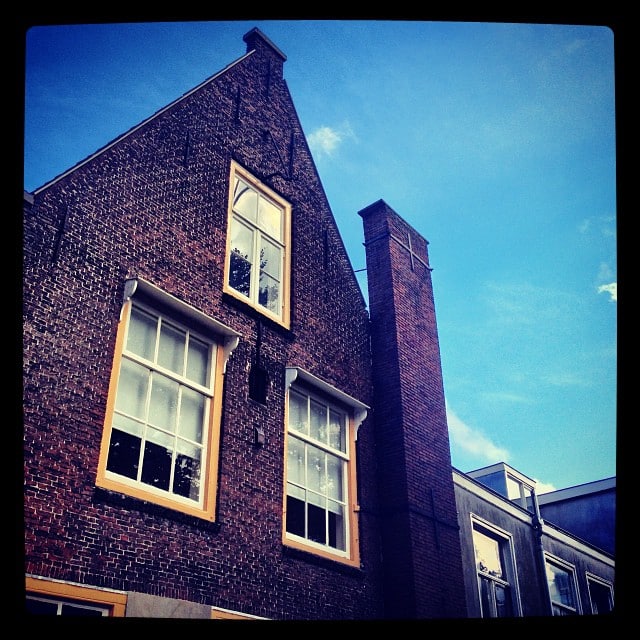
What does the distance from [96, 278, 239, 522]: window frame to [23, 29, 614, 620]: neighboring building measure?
0.03 meters

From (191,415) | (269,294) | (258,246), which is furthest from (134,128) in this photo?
(191,415)

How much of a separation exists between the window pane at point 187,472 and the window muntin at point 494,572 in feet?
20.2

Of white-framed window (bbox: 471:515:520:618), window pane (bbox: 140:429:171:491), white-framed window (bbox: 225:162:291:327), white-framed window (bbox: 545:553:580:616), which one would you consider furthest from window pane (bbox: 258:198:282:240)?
white-framed window (bbox: 545:553:580:616)

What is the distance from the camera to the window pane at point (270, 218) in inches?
411

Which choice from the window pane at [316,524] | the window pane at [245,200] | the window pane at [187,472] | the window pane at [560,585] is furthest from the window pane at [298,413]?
the window pane at [560,585]

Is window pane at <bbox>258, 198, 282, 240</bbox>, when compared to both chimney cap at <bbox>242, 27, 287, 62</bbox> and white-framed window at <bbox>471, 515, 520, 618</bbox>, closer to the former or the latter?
chimney cap at <bbox>242, 27, 287, 62</bbox>

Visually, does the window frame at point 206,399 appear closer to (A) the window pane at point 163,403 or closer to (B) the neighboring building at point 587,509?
(A) the window pane at point 163,403

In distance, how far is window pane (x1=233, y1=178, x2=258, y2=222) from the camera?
32.9ft

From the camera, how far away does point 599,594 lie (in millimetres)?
16484

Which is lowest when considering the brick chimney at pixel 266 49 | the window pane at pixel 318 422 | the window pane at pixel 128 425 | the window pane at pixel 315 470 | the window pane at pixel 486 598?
the window pane at pixel 486 598

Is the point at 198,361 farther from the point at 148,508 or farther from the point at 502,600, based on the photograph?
the point at 502,600

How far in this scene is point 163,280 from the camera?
8.16 metres

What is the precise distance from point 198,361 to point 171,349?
43 centimetres
